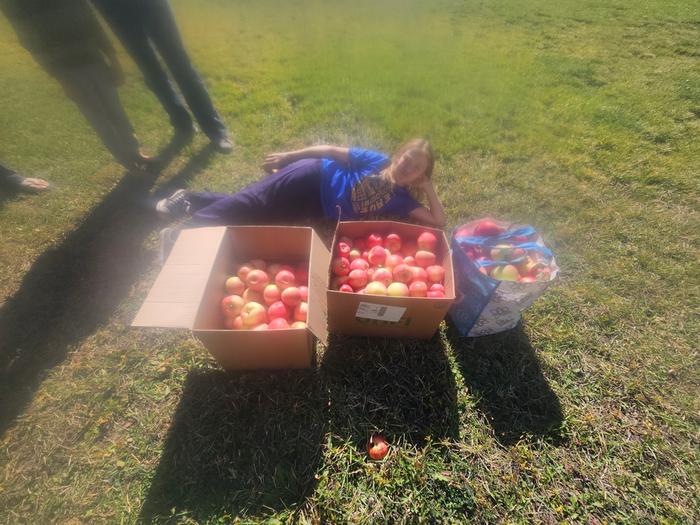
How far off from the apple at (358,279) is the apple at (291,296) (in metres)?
0.37

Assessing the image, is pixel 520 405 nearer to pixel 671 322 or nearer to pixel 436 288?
pixel 436 288

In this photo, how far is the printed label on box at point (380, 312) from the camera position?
204cm

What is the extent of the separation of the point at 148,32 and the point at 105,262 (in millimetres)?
2455

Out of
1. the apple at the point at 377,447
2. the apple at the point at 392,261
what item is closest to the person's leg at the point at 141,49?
the apple at the point at 392,261

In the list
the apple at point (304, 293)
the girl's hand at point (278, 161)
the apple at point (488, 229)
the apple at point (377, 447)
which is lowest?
the apple at point (377, 447)

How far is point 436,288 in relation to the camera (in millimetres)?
2229

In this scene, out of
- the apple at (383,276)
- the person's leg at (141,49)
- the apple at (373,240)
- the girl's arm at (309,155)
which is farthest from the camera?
the person's leg at (141,49)

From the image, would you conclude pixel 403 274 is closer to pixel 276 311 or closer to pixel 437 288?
pixel 437 288

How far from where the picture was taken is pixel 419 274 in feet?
7.59

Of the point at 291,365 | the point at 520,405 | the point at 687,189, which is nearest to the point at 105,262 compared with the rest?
the point at 291,365

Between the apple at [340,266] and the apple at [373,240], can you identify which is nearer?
the apple at [340,266]

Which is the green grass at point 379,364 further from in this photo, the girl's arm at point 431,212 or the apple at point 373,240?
the apple at point 373,240

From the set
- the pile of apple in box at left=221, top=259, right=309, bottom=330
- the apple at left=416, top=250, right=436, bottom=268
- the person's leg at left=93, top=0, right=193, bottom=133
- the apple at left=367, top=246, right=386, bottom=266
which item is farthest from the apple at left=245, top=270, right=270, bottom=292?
the person's leg at left=93, top=0, right=193, bottom=133

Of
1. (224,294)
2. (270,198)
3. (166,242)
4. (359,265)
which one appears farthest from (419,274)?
(166,242)
